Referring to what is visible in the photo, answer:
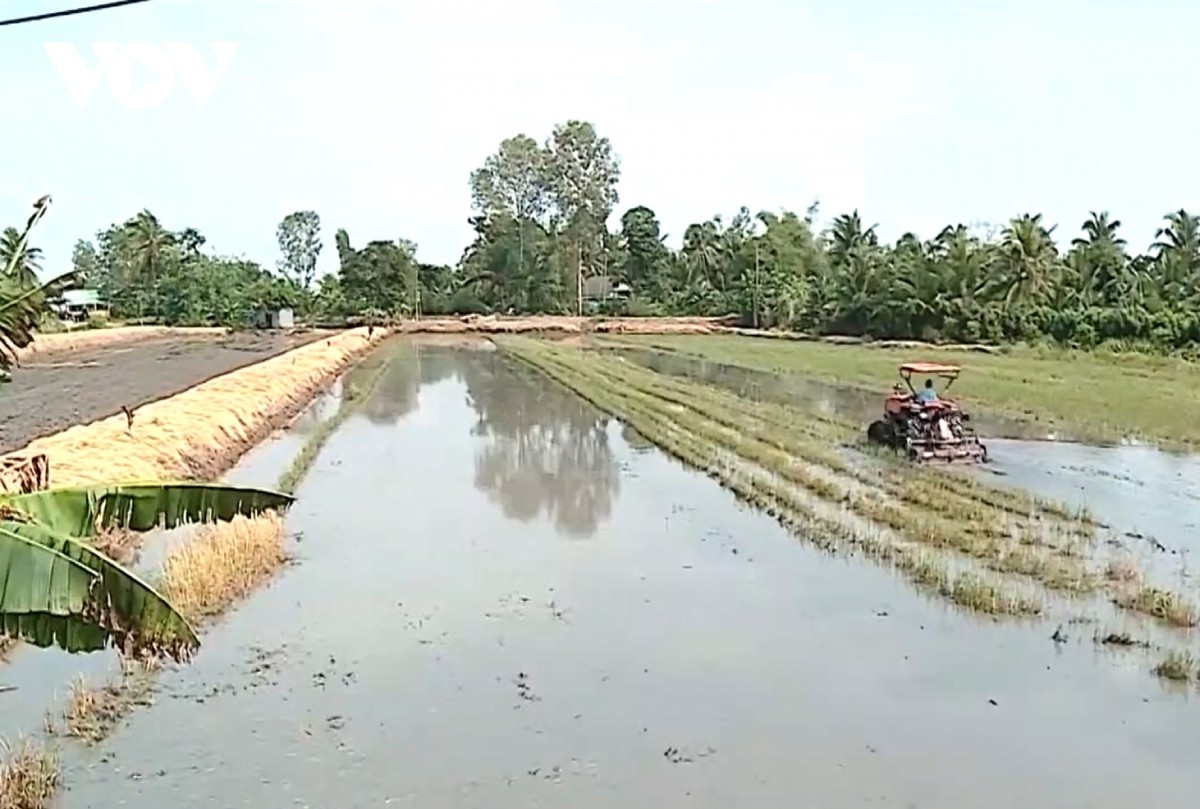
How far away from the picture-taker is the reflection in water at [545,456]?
13352 millimetres

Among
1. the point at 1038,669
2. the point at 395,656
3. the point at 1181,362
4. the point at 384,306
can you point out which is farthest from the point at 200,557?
the point at 384,306

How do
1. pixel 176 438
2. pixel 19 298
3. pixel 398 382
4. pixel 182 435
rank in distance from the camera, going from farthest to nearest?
pixel 398 382
pixel 182 435
pixel 176 438
pixel 19 298

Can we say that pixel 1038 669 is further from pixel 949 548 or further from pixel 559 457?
pixel 559 457

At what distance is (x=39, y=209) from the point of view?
15.9 feet

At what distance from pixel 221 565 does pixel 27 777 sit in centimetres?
411

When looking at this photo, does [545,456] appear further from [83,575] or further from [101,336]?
[101,336]

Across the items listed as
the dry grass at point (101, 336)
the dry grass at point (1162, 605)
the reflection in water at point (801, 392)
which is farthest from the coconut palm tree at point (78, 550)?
the dry grass at point (101, 336)

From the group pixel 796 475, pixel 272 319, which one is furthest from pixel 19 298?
pixel 272 319

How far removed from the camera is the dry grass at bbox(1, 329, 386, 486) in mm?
12711

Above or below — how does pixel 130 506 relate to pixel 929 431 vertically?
above

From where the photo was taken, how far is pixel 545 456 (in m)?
17.5

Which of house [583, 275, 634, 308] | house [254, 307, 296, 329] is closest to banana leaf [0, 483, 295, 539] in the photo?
house [254, 307, 296, 329]

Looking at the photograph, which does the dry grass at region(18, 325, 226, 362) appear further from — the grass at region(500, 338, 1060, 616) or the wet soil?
the grass at region(500, 338, 1060, 616)

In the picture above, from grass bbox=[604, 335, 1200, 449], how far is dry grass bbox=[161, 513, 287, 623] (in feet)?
41.1
